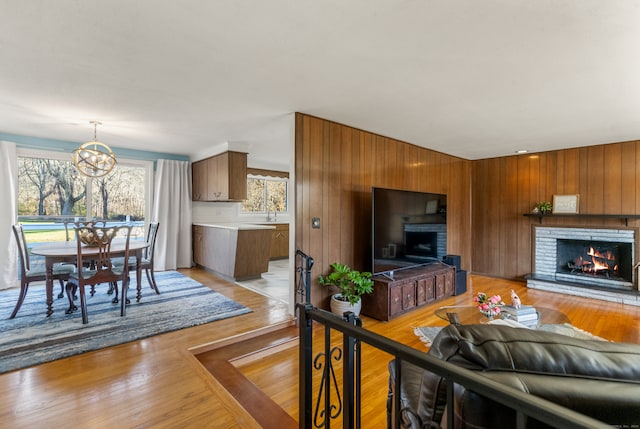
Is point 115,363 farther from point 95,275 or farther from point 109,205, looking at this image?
point 109,205

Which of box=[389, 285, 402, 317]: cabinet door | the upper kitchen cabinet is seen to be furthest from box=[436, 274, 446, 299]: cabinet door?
the upper kitchen cabinet

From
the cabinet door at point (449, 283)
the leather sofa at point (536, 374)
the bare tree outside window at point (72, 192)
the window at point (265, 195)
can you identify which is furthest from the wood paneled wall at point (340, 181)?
the bare tree outside window at point (72, 192)

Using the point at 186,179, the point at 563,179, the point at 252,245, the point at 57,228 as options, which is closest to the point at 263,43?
the point at 252,245

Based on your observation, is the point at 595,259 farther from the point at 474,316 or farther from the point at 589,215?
the point at 474,316

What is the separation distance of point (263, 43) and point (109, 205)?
498cm

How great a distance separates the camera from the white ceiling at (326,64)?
163 centimetres

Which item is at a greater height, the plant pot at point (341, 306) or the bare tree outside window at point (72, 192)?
the bare tree outside window at point (72, 192)

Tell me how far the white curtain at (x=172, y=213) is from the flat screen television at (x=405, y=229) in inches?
162

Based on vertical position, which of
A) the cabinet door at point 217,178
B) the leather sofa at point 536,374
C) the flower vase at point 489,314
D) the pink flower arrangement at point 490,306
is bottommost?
the flower vase at point 489,314

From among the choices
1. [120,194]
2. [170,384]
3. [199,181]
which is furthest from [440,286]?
[120,194]

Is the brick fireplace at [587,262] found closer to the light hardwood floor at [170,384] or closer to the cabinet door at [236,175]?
the light hardwood floor at [170,384]

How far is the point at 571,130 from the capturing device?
392 centimetres

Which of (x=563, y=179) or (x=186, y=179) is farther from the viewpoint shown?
(x=186, y=179)

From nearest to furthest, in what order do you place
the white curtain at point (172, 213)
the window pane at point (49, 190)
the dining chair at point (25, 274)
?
the dining chair at point (25, 274)
the window pane at point (49, 190)
the white curtain at point (172, 213)
